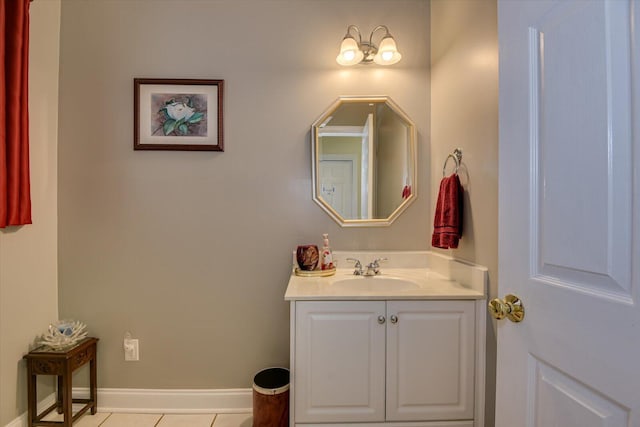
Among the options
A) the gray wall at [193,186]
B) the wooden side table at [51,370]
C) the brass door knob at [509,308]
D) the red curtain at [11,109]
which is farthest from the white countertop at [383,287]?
the red curtain at [11,109]

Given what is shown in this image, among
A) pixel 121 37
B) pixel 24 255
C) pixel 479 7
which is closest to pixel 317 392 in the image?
pixel 24 255

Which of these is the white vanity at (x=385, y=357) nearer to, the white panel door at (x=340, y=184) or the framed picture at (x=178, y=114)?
the white panel door at (x=340, y=184)

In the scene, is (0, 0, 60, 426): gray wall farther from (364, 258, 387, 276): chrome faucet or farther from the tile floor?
(364, 258, 387, 276): chrome faucet

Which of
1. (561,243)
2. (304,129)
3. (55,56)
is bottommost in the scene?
(561,243)

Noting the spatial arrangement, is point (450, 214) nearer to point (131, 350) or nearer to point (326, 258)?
point (326, 258)

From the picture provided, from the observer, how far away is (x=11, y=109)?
151cm

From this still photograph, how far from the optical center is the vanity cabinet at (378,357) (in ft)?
4.80

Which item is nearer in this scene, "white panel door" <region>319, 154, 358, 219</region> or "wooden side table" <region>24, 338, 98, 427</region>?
"wooden side table" <region>24, 338, 98, 427</region>

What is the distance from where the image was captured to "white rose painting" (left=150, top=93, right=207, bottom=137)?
1.92 m

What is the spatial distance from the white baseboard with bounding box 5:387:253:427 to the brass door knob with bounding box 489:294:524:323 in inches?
64.6

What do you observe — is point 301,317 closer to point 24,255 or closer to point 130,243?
point 130,243

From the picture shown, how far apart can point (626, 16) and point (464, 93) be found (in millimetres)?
1117

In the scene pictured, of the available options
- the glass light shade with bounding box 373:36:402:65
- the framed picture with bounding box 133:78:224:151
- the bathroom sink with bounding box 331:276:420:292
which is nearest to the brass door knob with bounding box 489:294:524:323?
the bathroom sink with bounding box 331:276:420:292

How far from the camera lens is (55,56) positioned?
1877 mm
